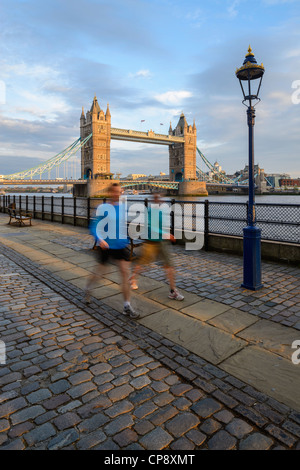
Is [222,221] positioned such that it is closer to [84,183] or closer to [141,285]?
[141,285]

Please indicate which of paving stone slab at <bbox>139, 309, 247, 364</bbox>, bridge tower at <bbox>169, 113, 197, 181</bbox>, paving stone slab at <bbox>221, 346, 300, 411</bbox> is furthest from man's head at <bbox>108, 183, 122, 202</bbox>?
bridge tower at <bbox>169, 113, 197, 181</bbox>

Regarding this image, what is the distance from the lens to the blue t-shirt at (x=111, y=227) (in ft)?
12.9

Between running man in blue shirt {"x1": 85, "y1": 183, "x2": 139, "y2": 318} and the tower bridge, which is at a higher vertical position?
the tower bridge

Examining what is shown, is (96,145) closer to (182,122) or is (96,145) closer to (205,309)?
(182,122)

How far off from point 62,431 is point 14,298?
2.86 meters

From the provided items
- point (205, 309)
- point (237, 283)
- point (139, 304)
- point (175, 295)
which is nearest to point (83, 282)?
point (139, 304)

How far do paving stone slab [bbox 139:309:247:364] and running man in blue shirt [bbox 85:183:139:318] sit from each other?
0.35 m

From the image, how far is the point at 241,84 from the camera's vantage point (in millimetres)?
4887

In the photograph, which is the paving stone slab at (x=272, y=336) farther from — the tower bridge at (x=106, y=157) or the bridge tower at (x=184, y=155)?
the bridge tower at (x=184, y=155)

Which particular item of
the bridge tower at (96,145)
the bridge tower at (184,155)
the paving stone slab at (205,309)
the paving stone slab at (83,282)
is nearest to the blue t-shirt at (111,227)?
the paving stone slab at (205,309)

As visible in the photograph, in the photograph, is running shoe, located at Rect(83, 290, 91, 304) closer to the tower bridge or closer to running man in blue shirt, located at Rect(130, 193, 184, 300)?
running man in blue shirt, located at Rect(130, 193, 184, 300)

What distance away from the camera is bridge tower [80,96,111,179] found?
92.3 meters

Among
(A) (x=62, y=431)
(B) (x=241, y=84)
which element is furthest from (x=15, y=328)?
(B) (x=241, y=84)

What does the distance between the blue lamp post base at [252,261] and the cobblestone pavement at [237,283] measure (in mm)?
135
